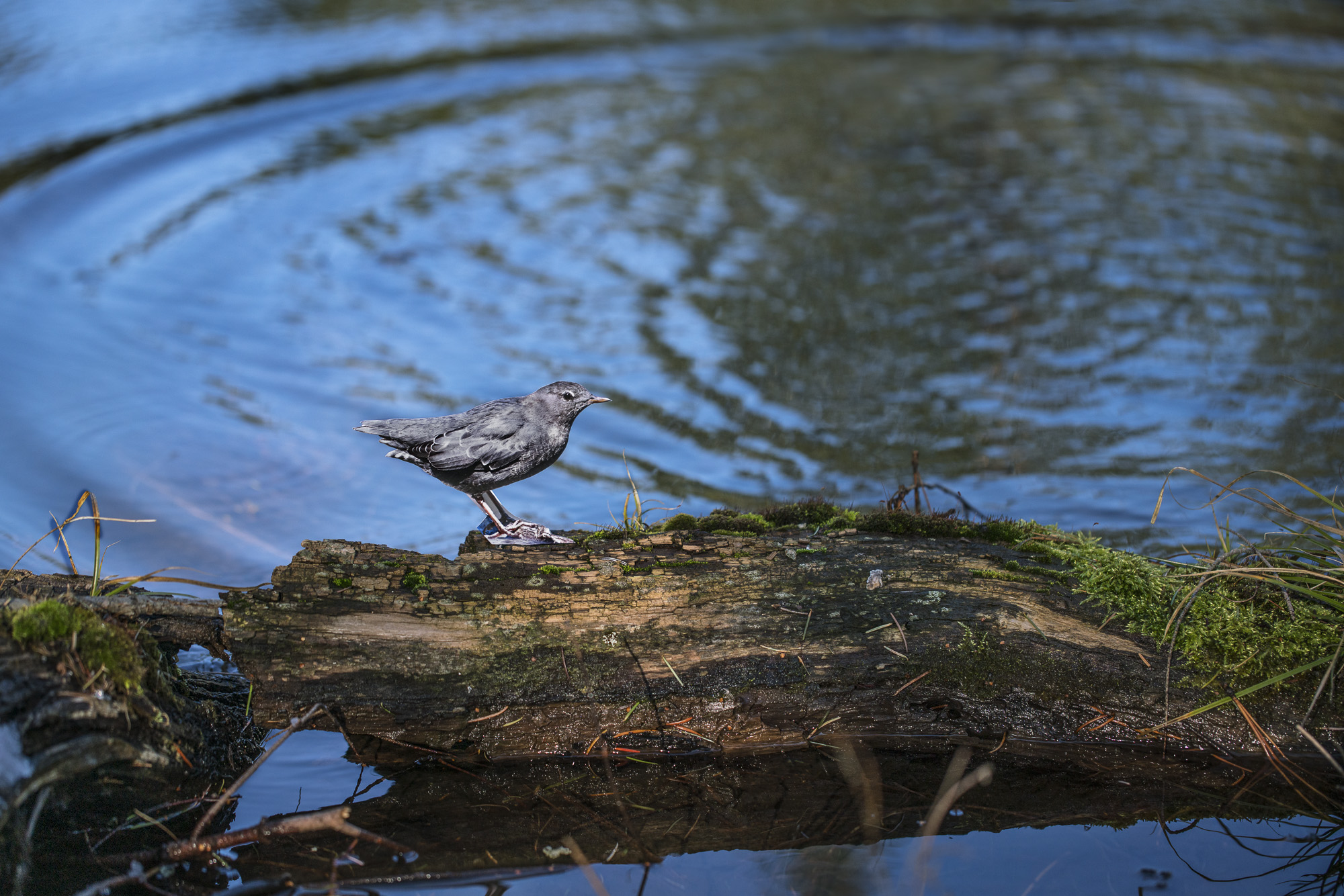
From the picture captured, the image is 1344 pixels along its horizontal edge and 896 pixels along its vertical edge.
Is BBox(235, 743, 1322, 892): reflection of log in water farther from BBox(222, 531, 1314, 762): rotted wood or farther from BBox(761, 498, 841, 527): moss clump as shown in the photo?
BBox(761, 498, 841, 527): moss clump

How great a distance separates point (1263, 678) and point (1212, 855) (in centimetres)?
83

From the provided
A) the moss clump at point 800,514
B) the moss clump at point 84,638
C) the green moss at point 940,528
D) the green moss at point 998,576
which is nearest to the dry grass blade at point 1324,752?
the green moss at point 998,576

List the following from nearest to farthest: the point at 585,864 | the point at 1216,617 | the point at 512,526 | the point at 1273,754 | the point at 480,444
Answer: the point at 585,864 < the point at 1273,754 < the point at 1216,617 < the point at 480,444 < the point at 512,526

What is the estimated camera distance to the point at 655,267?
1143cm

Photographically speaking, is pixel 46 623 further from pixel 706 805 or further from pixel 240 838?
pixel 706 805

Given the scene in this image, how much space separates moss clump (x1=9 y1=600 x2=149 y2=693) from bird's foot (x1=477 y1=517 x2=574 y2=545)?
5.26 ft

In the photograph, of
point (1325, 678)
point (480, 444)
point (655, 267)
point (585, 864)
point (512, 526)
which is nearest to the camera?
point (585, 864)

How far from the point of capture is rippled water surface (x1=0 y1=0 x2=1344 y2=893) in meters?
7.87

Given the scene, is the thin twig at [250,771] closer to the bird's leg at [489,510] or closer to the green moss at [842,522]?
the bird's leg at [489,510]

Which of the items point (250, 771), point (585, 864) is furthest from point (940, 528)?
point (250, 771)

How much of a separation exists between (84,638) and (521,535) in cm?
196

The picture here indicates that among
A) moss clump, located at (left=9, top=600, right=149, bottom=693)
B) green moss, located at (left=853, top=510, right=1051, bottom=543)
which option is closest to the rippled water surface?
moss clump, located at (left=9, top=600, right=149, bottom=693)

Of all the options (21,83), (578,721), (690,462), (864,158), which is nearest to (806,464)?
(690,462)

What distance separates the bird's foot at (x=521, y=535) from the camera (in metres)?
5.00
